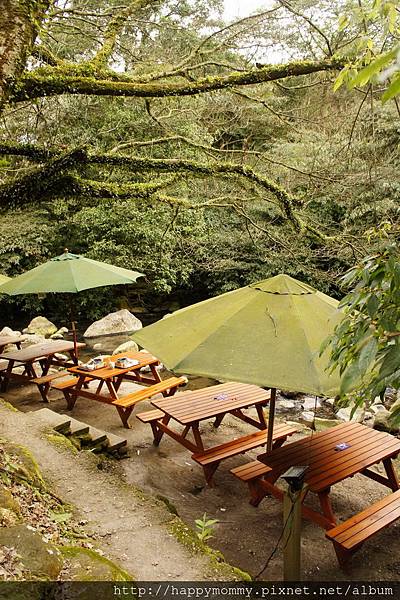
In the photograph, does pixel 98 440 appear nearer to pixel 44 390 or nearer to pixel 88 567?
pixel 44 390

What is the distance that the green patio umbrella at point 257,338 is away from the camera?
281 centimetres

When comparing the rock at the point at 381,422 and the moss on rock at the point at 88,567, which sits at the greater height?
the moss on rock at the point at 88,567

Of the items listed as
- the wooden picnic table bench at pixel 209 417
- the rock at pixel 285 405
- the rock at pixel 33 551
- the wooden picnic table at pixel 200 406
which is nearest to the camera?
the rock at pixel 33 551

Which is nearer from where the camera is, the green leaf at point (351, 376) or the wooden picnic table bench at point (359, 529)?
the green leaf at point (351, 376)

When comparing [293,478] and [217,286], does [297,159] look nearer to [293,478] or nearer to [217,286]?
[217,286]

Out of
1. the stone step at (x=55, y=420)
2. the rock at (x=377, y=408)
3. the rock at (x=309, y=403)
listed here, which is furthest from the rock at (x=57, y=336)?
the rock at (x=377, y=408)

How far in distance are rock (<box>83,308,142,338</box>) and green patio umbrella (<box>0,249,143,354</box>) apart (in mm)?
6357

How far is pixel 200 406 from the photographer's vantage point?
4668 mm

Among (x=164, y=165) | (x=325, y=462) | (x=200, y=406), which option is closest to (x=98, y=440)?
(x=200, y=406)

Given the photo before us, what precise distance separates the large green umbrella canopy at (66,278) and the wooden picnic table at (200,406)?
86.1 inches

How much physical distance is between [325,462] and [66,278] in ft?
13.9

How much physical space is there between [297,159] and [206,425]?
7.32 meters

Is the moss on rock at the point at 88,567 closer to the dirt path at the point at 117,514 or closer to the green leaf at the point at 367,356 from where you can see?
the dirt path at the point at 117,514

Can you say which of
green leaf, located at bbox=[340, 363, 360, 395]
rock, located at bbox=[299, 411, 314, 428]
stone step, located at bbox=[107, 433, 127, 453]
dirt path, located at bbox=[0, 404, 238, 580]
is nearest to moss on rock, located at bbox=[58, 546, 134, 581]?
dirt path, located at bbox=[0, 404, 238, 580]
